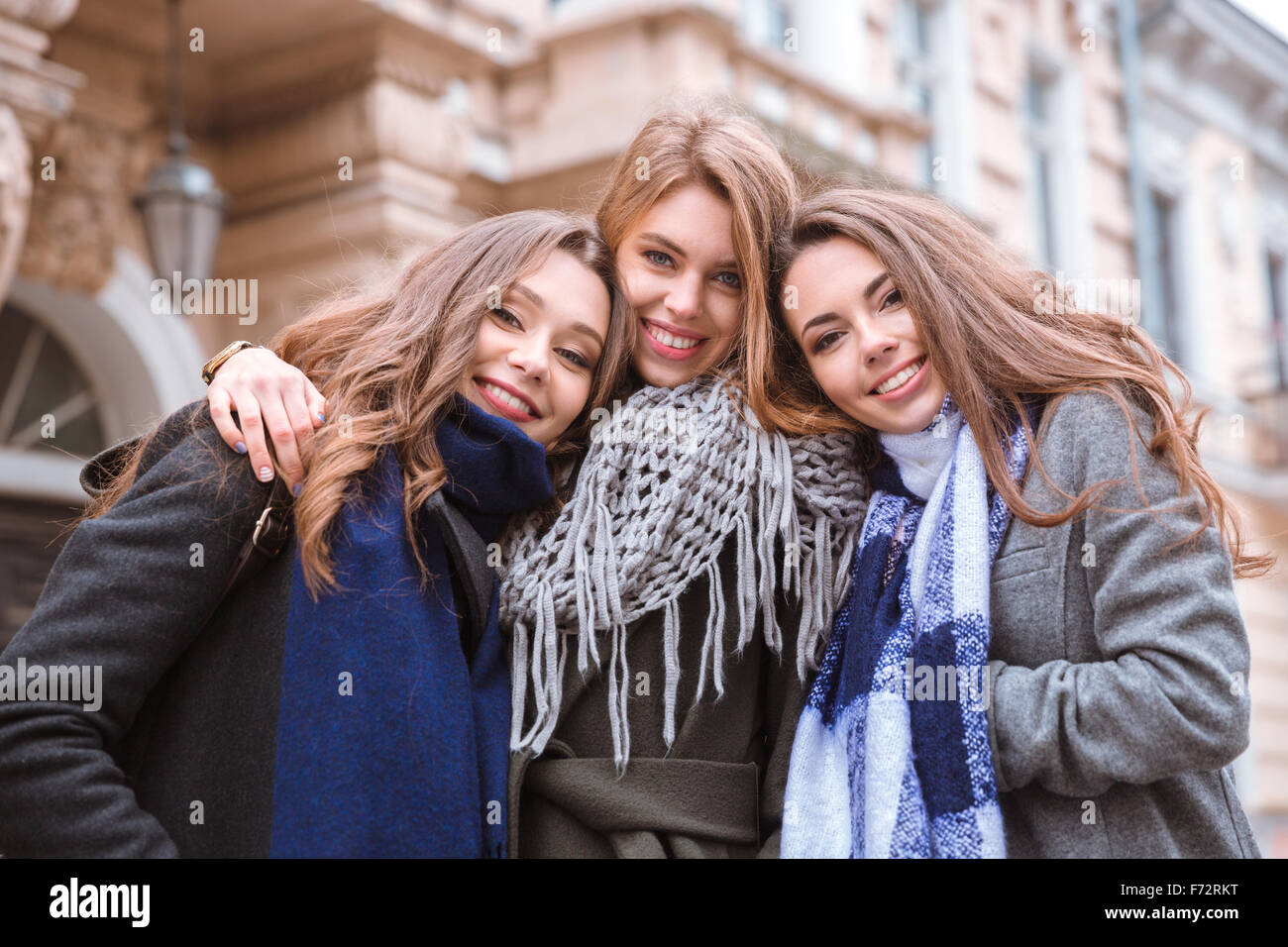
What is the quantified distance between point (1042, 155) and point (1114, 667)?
1140 cm

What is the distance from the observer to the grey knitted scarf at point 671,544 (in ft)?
7.12

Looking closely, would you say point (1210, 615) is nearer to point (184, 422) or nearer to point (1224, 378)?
point (184, 422)

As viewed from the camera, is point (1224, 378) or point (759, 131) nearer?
point (759, 131)

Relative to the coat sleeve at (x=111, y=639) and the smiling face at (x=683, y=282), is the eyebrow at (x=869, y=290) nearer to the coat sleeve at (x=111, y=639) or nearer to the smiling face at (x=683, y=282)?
the smiling face at (x=683, y=282)

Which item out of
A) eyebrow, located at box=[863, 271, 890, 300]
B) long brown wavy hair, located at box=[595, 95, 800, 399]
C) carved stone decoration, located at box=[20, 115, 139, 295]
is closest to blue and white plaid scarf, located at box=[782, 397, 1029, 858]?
eyebrow, located at box=[863, 271, 890, 300]

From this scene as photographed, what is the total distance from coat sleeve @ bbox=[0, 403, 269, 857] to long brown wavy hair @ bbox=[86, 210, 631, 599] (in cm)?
12

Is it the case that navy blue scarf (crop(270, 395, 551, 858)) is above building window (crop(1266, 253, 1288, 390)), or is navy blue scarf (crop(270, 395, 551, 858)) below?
below

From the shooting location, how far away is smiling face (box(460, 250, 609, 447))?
2.30 m

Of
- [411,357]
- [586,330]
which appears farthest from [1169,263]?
[411,357]

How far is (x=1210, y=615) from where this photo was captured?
1.93 meters

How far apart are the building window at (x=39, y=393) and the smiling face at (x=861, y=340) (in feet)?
14.0

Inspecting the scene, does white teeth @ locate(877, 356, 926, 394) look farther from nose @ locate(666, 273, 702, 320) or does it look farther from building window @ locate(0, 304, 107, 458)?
building window @ locate(0, 304, 107, 458)

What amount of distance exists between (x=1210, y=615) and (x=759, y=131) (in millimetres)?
1438
